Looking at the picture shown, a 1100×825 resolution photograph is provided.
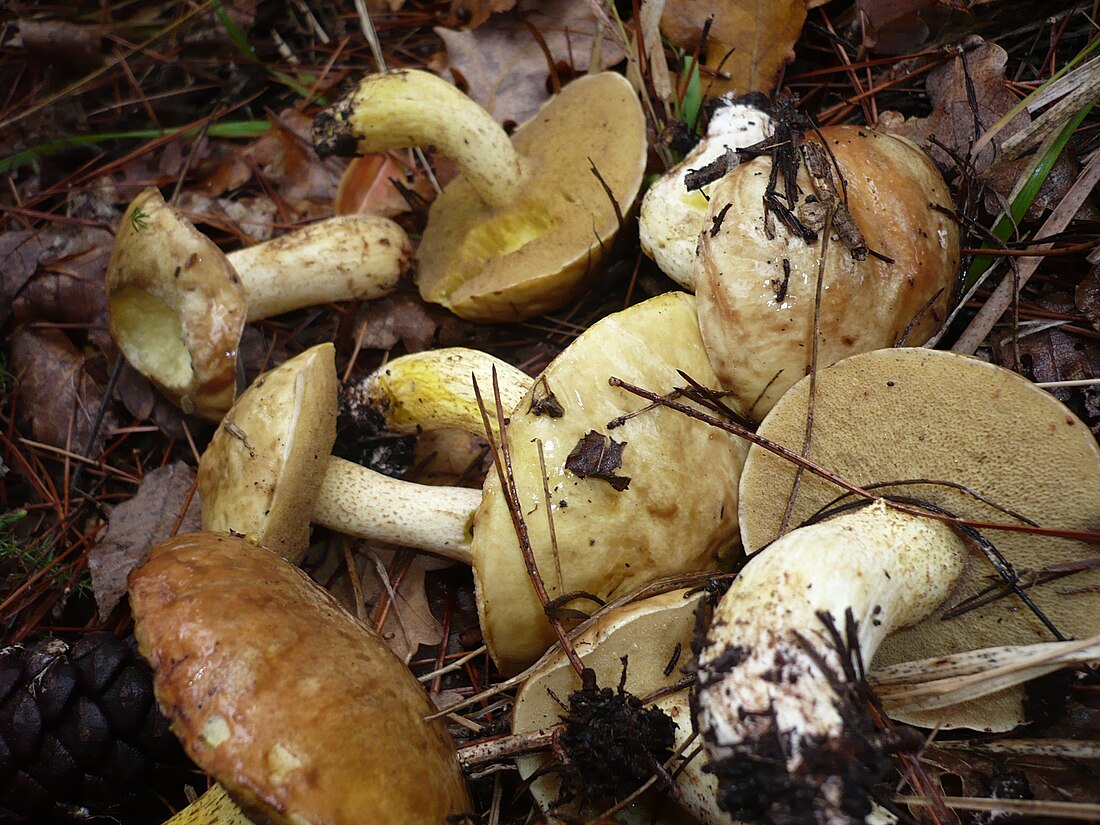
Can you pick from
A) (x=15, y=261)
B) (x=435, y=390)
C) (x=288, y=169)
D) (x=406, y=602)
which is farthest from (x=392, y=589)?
(x=15, y=261)

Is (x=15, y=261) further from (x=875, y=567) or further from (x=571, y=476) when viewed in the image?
(x=875, y=567)

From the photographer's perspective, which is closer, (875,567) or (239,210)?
(875,567)

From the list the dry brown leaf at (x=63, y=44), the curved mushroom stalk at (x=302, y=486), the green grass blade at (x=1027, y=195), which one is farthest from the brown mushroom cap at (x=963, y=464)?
the dry brown leaf at (x=63, y=44)

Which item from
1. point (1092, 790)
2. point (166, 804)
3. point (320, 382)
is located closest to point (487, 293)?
point (320, 382)

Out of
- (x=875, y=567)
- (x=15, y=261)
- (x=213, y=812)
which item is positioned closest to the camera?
(x=875, y=567)

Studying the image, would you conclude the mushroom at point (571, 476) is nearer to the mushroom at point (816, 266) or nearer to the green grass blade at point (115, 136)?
the mushroom at point (816, 266)

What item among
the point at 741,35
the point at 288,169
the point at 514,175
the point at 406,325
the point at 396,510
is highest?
the point at 741,35

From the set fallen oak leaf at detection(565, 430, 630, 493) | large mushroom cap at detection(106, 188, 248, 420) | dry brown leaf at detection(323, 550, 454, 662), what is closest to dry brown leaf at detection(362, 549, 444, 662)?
dry brown leaf at detection(323, 550, 454, 662)
